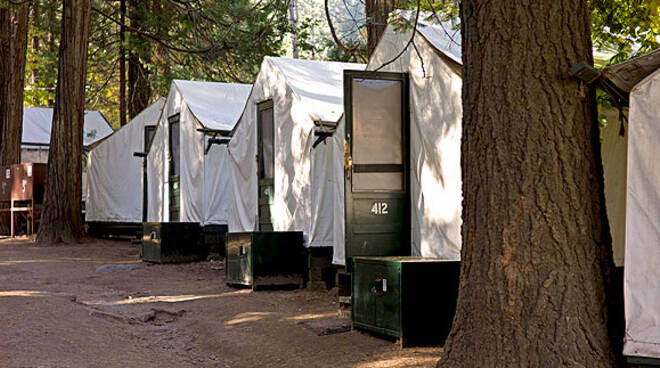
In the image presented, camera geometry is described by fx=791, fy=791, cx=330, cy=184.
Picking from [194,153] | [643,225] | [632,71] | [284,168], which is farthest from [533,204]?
[194,153]

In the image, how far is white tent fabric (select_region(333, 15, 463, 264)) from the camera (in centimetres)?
723

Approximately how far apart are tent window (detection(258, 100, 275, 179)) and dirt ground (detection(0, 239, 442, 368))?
5.62 ft

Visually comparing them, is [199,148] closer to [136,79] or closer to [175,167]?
[175,167]

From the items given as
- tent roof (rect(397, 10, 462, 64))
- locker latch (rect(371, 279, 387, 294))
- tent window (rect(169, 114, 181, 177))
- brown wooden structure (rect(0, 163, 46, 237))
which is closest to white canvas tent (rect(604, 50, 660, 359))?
locker latch (rect(371, 279, 387, 294))

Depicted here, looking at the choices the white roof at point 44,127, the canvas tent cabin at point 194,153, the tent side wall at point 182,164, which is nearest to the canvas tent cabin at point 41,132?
the white roof at point 44,127

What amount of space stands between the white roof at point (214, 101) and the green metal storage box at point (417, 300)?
8043 millimetres

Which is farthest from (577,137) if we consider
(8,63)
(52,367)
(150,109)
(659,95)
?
(8,63)

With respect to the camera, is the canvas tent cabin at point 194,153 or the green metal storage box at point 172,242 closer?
the green metal storage box at point 172,242

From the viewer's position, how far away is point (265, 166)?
11.8 m

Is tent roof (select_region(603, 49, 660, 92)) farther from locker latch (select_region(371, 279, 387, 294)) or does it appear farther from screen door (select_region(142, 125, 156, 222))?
screen door (select_region(142, 125, 156, 222))

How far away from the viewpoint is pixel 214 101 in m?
14.8

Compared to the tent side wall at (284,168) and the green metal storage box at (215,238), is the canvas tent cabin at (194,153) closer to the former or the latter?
the green metal storage box at (215,238)

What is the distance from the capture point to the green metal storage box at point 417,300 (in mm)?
6078

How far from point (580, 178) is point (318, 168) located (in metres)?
5.99
